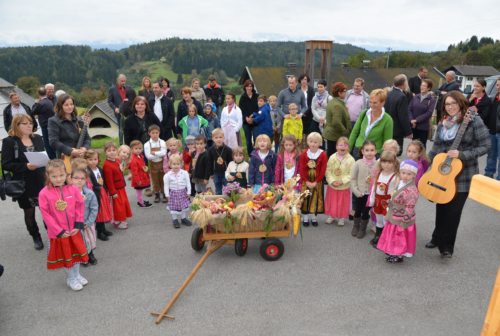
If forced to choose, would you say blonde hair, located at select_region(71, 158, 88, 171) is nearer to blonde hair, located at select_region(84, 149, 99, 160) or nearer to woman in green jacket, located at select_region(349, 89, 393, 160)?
blonde hair, located at select_region(84, 149, 99, 160)

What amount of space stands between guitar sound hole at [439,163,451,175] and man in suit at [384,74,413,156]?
2351mm

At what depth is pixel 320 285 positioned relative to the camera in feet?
14.0

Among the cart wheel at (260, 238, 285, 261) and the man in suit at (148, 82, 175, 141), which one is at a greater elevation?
the man in suit at (148, 82, 175, 141)

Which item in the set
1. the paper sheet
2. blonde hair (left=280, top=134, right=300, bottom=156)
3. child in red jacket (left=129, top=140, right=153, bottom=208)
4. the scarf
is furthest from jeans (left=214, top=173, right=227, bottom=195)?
the scarf

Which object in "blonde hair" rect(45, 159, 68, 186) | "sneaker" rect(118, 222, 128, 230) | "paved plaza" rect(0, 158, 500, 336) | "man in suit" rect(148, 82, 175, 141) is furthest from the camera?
"man in suit" rect(148, 82, 175, 141)

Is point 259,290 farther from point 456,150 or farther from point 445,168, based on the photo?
point 456,150

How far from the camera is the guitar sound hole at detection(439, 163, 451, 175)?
4.41 meters

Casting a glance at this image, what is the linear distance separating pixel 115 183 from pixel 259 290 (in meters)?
3.02

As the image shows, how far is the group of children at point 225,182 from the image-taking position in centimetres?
413

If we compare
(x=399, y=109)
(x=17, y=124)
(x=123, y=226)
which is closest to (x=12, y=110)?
(x=17, y=124)

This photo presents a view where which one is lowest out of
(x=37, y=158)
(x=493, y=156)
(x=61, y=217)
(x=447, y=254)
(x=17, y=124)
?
(x=447, y=254)

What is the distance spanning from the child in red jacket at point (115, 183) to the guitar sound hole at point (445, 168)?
15.4 ft

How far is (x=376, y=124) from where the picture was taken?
5.81m

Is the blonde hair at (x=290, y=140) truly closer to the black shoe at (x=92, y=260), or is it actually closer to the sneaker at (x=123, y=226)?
the sneaker at (x=123, y=226)
